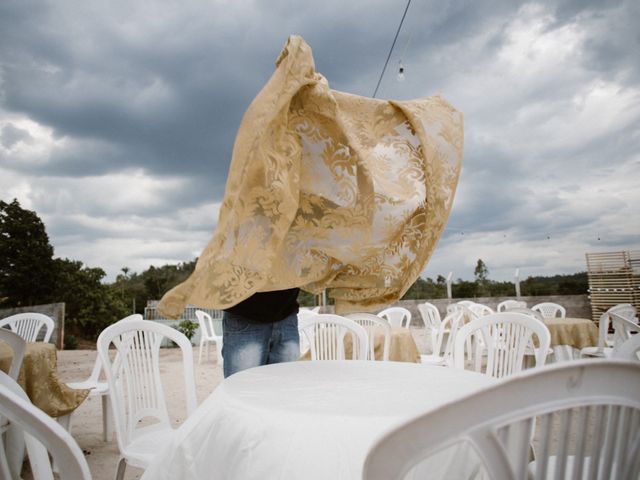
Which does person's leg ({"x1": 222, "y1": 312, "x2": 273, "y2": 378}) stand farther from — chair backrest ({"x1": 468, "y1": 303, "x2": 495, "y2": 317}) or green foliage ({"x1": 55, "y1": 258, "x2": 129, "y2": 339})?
green foliage ({"x1": 55, "y1": 258, "x2": 129, "y2": 339})

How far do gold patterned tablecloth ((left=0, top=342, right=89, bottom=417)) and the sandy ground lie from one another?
437 millimetres

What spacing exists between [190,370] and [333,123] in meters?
1.41

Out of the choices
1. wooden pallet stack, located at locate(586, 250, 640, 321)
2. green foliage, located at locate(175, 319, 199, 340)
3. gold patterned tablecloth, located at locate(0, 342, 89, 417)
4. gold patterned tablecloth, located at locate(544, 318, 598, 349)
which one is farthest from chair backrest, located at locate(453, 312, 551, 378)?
wooden pallet stack, located at locate(586, 250, 640, 321)

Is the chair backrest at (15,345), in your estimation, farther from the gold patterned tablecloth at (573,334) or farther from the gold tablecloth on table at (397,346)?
the gold patterned tablecloth at (573,334)

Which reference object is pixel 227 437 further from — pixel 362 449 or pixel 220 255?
pixel 220 255

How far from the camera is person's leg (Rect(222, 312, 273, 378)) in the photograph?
1.57 m

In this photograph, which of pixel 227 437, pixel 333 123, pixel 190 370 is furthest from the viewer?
pixel 190 370

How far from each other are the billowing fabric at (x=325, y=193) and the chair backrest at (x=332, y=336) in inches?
37.4

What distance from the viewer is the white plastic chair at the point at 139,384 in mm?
1758

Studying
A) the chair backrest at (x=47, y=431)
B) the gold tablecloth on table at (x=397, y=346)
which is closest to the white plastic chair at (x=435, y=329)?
the gold tablecloth on table at (x=397, y=346)

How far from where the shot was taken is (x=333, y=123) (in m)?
1.41

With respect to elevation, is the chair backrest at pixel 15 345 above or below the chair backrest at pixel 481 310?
above

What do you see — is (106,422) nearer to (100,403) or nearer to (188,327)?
(100,403)

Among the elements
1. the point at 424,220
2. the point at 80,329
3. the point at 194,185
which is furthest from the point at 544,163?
the point at 80,329
